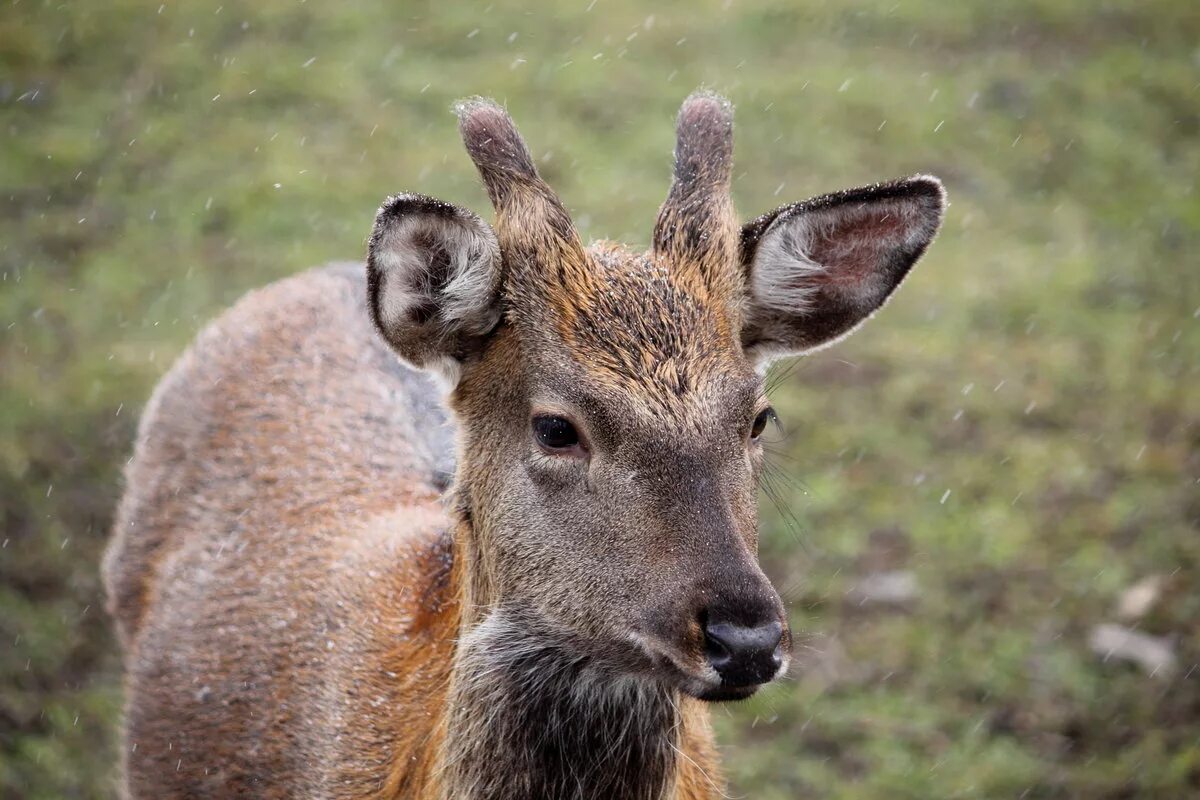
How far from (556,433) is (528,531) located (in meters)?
0.24

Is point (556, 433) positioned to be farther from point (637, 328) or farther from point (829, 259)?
point (829, 259)

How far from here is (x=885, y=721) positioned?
5684mm

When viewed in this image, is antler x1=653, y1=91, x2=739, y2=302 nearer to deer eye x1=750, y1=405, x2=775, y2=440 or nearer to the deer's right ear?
deer eye x1=750, y1=405, x2=775, y2=440

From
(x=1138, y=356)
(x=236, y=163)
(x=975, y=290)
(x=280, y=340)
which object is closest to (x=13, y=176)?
(x=236, y=163)

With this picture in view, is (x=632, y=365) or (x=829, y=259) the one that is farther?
(x=829, y=259)

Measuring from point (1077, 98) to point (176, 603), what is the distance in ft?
28.7

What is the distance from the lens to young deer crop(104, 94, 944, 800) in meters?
3.02

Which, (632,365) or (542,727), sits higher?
(632,365)

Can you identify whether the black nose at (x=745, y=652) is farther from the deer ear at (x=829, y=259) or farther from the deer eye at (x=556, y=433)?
the deer ear at (x=829, y=259)

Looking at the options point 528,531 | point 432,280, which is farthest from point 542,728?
point 432,280

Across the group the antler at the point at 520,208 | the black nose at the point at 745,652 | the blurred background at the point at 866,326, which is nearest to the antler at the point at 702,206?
the antler at the point at 520,208

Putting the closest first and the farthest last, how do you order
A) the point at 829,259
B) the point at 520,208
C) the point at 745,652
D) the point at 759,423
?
1. the point at 745,652
2. the point at 759,423
3. the point at 520,208
4. the point at 829,259

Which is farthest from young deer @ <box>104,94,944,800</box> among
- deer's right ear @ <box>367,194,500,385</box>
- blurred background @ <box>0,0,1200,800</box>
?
blurred background @ <box>0,0,1200,800</box>

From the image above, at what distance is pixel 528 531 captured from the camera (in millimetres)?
3211
